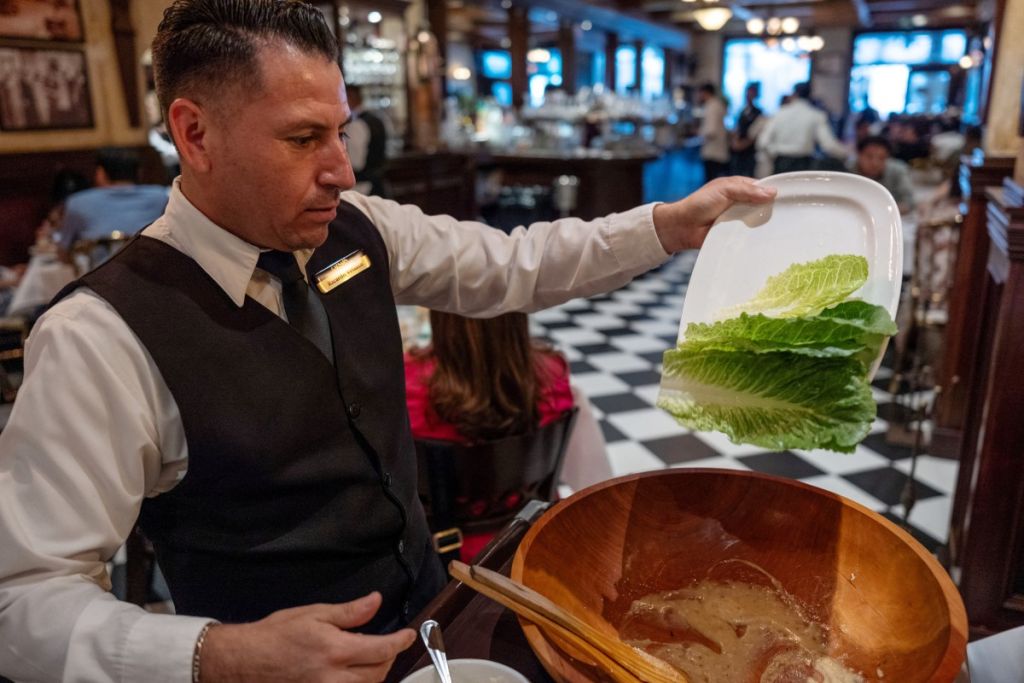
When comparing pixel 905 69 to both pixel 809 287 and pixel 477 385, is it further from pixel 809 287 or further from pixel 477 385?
pixel 809 287

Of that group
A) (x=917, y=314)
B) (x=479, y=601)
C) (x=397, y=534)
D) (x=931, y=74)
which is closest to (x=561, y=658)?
(x=479, y=601)

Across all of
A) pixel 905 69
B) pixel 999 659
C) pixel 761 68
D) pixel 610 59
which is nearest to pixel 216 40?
A: pixel 999 659

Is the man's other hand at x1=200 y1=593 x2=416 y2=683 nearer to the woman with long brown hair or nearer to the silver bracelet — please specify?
the silver bracelet

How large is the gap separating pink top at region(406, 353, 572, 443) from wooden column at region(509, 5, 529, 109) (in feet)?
31.6

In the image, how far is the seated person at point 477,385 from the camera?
184 centimetres

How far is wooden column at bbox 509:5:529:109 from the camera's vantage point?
34.9ft

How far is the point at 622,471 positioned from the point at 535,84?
1682 cm

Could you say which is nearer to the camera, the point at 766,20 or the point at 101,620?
the point at 101,620

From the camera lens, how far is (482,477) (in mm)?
1735

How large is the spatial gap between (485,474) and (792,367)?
2.93ft

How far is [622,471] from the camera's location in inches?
138

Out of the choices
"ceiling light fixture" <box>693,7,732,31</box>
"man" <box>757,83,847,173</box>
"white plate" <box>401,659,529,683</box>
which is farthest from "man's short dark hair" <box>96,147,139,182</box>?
"ceiling light fixture" <box>693,7,732,31</box>

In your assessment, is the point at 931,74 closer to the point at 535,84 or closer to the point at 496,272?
the point at 535,84

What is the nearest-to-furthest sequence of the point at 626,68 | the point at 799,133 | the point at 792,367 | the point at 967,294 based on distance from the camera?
the point at 792,367 < the point at 967,294 < the point at 799,133 < the point at 626,68
